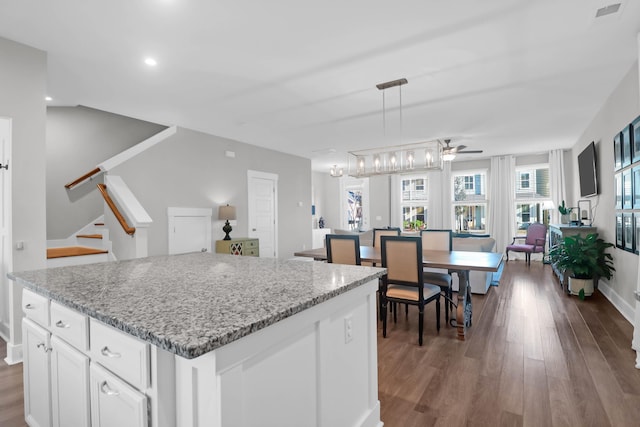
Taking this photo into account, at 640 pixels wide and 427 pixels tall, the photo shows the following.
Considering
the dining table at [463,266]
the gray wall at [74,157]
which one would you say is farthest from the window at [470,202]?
the gray wall at [74,157]

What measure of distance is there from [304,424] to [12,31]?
11.6ft

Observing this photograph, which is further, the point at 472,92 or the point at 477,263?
Result: the point at 472,92

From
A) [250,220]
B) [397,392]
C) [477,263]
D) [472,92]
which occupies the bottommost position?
[397,392]

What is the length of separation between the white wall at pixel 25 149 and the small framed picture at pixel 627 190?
5.50 meters

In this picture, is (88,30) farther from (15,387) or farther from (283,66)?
(15,387)

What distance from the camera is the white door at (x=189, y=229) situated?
16.5ft

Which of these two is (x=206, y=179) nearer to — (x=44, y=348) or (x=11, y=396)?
(x=11, y=396)

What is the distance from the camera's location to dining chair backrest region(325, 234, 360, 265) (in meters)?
3.34

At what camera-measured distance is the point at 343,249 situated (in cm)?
346

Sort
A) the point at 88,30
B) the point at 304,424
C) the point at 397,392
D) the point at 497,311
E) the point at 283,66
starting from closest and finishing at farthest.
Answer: the point at 304,424, the point at 397,392, the point at 88,30, the point at 283,66, the point at 497,311

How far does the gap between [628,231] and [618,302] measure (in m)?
0.95

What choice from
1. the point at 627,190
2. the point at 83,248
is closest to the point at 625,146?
the point at 627,190

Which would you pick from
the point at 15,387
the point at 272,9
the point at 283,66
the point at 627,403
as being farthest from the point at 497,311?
the point at 15,387

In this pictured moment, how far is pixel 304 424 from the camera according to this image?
1.17 metres
